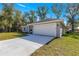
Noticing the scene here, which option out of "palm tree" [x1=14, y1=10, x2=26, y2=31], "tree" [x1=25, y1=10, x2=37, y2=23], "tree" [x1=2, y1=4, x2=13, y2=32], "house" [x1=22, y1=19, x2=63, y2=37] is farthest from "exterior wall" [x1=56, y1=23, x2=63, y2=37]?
"tree" [x1=2, y1=4, x2=13, y2=32]

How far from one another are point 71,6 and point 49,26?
80cm

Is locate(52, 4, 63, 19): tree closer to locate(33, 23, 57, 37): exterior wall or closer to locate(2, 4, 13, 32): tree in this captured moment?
locate(33, 23, 57, 37): exterior wall

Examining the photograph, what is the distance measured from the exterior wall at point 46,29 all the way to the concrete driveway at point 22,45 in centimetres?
12

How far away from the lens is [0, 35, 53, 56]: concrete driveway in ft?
17.1

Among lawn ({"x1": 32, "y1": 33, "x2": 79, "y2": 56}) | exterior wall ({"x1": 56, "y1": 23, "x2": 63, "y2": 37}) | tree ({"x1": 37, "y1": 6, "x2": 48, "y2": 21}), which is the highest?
tree ({"x1": 37, "y1": 6, "x2": 48, "y2": 21})

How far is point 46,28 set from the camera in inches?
220

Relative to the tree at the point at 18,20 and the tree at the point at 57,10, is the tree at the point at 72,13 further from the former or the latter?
the tree at the point at 18,20

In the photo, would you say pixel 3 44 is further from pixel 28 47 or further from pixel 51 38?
pixel 51 38

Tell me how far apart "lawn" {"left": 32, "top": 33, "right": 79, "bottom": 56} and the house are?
229 mm

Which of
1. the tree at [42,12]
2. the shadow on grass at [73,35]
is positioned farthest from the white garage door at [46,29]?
the shadow on grass at [73,35]

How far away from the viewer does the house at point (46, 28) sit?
5520mm

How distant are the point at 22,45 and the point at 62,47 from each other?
1053mm

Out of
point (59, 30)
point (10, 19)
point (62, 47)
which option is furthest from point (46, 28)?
point (10, 19)

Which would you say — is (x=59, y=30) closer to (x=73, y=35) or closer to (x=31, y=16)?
(x=73, y=35)
